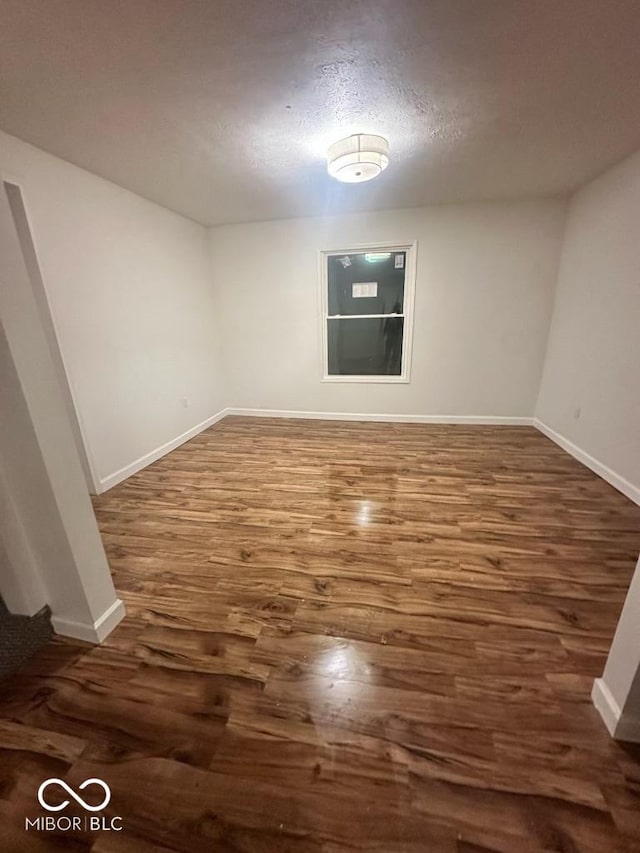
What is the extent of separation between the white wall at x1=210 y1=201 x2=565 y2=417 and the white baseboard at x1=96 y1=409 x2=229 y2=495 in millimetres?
863

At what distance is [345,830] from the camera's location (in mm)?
877

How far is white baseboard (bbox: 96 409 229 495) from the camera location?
9.05ft

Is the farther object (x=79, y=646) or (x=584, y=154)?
(x=584, y=154)

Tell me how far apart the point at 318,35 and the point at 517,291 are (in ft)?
10.4

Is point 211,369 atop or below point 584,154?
below

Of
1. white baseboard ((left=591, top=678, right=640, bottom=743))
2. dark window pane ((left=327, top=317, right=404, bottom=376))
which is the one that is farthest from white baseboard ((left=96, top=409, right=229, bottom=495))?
white baseboard ((left=591, top=678, right=640, bottom=743))

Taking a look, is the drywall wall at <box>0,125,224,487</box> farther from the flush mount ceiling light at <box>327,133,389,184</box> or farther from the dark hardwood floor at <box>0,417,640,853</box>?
the flush mount ceiling light at <box>327,133,389,184</box>

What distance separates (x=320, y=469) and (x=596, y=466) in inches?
95.1

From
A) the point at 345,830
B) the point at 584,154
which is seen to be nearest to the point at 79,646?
the point at 345,830

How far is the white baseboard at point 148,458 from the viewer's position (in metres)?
2.76

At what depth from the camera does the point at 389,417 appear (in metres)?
4.28

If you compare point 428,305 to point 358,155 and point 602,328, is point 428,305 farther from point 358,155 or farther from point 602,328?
point 358,155

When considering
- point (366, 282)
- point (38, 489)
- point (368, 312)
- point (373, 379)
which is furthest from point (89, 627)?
point (366, 282)

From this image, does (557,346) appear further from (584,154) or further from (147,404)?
(147,404)
